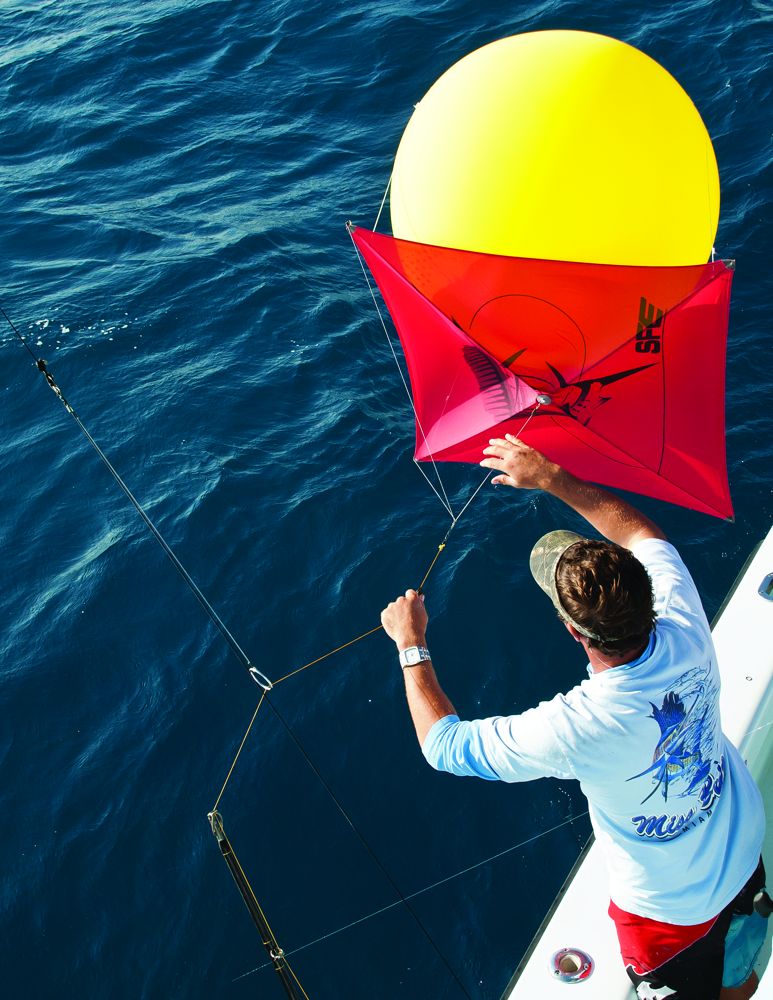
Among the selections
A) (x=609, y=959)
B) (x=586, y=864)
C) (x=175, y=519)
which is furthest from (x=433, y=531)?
(x=609, y=959)

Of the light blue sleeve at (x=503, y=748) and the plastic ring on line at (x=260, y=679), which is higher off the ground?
the light blue sleeve at (x=503, y=748)

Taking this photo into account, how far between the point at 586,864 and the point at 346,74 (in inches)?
432

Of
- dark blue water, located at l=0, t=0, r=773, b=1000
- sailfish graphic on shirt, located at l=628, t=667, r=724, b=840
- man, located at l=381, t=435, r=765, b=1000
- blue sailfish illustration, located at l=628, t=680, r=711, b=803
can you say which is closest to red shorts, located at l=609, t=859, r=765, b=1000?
man, located at l=381, t=435, r=765, b=1000

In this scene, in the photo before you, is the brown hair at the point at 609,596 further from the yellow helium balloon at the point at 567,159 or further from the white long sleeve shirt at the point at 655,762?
the yellow helium balloon at the point at 567,159

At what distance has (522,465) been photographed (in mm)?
3609

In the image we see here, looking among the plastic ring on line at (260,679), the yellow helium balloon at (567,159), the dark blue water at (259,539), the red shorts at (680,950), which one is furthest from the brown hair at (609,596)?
the dark blue water at (259,539)

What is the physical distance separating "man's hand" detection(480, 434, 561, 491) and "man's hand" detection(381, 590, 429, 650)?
0.64m

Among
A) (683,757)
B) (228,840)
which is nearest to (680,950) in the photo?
(683,757)

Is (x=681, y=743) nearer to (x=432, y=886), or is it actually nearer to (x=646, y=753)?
(x=646, y=753)

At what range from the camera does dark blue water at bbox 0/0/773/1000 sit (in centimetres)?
531

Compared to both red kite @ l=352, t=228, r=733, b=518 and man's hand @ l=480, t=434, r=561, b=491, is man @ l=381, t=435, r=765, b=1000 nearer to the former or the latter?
man's hand @ l=480, t=434, r=561, b=491

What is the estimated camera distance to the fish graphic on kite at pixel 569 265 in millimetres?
4387

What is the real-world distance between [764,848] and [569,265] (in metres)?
2.79

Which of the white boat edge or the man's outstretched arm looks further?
the white boat edge
